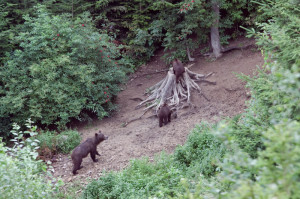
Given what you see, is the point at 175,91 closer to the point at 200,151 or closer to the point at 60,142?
the point at 200,151

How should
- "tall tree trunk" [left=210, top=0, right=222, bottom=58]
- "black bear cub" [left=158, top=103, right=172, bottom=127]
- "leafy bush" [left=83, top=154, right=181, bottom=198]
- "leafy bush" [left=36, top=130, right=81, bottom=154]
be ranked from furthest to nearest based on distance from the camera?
1. "tall tree trunk" [left=210, top=0, right=222, bottom=58]
2. "black bear cub" [left=158, top=103, right=172, bottom=127]
3. "leafy bush" [left=36, top=130, right=81, bottom=154]
4. "leafy bush" [left=83, top=154, right=181, bottom=198]

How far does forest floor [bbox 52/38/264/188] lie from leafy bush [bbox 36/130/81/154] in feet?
1.16

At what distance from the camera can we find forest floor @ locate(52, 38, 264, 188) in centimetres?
891

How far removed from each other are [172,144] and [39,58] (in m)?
6.91

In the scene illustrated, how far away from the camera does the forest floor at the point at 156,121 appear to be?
8.91 meters

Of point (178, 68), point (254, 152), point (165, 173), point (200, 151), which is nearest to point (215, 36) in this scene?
point (178, 68)

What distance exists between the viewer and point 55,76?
37.4 ft

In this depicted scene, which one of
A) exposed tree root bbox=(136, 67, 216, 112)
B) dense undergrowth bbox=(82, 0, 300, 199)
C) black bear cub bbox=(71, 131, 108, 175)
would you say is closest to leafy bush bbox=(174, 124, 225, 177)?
dense undergrowth bbox=(82, 0, 300, 199)

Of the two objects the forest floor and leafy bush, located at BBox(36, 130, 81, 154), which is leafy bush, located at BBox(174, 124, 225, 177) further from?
leafy bush, located at BBox(36, 130, 81, 154)

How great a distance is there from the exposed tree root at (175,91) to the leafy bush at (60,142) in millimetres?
3361

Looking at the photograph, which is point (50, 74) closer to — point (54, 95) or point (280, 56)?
point (54, 95)

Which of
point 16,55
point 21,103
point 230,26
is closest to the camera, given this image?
point 21,103

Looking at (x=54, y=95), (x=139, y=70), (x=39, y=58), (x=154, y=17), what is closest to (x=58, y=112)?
(x=54, y=95)

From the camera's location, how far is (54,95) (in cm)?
1119
